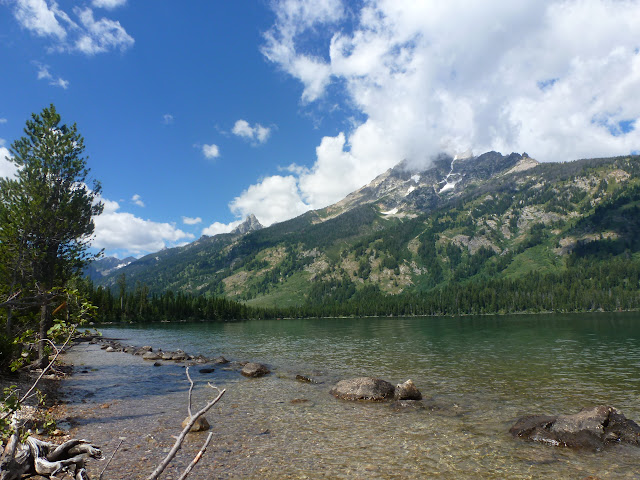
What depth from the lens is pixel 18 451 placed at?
37.9 feet

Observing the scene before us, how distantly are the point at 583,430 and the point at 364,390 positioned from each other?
46.4 ft

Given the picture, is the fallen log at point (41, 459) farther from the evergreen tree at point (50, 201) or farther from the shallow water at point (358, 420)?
the evergreen tree at point (50, 201)

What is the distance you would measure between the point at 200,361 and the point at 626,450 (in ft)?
153

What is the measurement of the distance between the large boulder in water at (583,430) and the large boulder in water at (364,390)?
9.76m

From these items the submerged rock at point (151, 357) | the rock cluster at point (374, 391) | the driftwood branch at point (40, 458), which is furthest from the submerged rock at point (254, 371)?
the driftwood branch at point (40, 458)

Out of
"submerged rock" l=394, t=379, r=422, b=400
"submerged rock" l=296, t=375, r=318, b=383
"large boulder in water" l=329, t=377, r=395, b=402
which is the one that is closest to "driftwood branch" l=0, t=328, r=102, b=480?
"large boulder in water" l=329, t=377, r=395, b=402

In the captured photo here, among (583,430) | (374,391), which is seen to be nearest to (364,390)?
(374,391)

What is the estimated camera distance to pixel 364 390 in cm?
2769

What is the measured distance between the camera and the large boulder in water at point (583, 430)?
1798 centimetres

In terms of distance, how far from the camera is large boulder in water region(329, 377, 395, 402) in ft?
89.1

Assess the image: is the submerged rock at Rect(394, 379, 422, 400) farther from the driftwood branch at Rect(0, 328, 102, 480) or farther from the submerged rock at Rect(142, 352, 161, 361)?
the submerged rock at Rect(142, 352, 161, 361)

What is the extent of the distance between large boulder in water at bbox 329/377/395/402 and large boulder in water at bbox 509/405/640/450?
9760mm

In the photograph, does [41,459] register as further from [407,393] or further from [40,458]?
[407,393]

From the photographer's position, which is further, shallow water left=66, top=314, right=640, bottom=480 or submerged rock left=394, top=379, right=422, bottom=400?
submerged rock left=394, top=379, right=422, bottom=400
